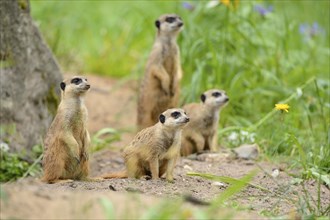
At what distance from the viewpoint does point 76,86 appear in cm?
496

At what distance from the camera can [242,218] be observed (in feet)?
11.8

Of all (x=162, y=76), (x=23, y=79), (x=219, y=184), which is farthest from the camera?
(x=162, y=76)

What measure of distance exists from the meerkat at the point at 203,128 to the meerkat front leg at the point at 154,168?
150cm

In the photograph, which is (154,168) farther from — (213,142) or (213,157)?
(213,142)

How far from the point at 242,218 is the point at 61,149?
1633 millimetres

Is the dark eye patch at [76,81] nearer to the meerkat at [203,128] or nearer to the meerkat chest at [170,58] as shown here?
the meerkat at [203,128]

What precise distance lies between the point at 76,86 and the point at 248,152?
1522mm

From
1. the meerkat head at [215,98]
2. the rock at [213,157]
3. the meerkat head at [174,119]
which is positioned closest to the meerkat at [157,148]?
the meerkat head at [174,119]

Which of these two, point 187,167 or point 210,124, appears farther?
point 210,124

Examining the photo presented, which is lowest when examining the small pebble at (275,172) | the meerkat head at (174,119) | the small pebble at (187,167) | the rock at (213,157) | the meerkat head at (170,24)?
the rock at (213,157)

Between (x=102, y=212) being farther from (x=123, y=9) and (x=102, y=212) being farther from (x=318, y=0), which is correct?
(x=123, y=9)

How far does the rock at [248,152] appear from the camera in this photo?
5.93 m

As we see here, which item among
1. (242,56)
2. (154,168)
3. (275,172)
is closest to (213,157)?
(275,172)

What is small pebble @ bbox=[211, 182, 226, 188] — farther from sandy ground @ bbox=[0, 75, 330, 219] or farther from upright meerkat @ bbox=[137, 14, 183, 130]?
upright meerkat @ bbox=[137, 14, 183, 130]
